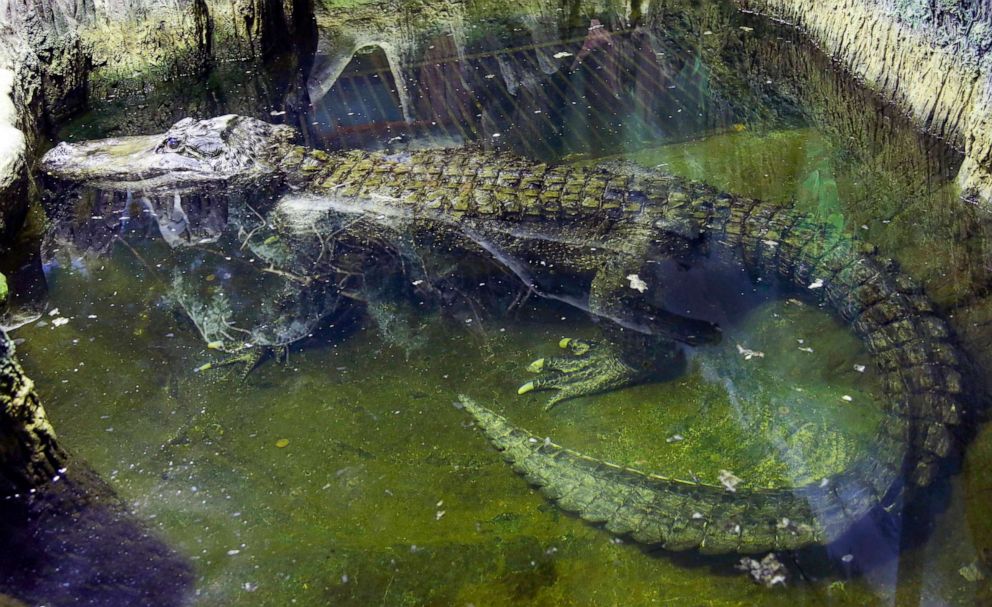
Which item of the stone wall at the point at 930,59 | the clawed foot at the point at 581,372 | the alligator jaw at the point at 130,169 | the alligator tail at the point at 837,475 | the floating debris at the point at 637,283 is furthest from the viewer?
the alligator jaw at the point at 130,169

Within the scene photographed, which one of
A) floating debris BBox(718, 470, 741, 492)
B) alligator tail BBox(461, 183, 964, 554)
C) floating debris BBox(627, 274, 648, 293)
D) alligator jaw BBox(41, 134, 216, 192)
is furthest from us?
alligator jaw BBox(41, 134, 216, 192)

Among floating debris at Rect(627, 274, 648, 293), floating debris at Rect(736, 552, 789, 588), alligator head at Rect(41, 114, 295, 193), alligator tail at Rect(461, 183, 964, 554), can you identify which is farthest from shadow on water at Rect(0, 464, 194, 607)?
alligator head at Rect(41, 114, 295, 193)

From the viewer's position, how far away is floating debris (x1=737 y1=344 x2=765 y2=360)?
11.5 feet

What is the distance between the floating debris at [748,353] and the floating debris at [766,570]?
3.75ft

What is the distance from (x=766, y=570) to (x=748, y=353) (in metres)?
1.21

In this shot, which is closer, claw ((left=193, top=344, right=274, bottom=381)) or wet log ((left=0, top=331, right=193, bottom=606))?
wet log ((left=0, top=331, right=193, bottom=606))

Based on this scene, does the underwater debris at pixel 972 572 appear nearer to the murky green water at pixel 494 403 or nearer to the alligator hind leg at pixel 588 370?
the murky green water at pixel 494 403

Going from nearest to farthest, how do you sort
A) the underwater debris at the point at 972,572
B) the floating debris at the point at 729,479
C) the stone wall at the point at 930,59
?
the underwater debris at the point at 972,572
the floating debris at the point at 729,479
the stone wall at the point at 930,59

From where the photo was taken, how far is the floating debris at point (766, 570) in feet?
8.23

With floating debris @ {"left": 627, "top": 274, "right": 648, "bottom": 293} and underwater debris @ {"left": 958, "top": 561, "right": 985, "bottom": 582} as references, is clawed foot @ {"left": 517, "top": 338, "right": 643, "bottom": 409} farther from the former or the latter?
underwater debris @ {"left": 958, "top": 561, "right": 985, "bottom": 582}

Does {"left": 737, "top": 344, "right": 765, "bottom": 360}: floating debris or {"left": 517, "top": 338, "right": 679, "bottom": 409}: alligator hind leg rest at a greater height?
{"left": 737, "top": 344, "right": 765, "bottom": 360}: floating debris

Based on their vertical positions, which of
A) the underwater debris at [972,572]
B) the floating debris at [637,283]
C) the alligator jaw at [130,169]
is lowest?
the underwater debris at [972,572]

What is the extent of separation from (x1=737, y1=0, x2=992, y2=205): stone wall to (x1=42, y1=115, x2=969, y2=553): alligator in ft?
3.64

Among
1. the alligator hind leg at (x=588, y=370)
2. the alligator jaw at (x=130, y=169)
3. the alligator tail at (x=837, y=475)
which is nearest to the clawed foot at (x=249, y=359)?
the alligator tail at (x=837, y=475)
